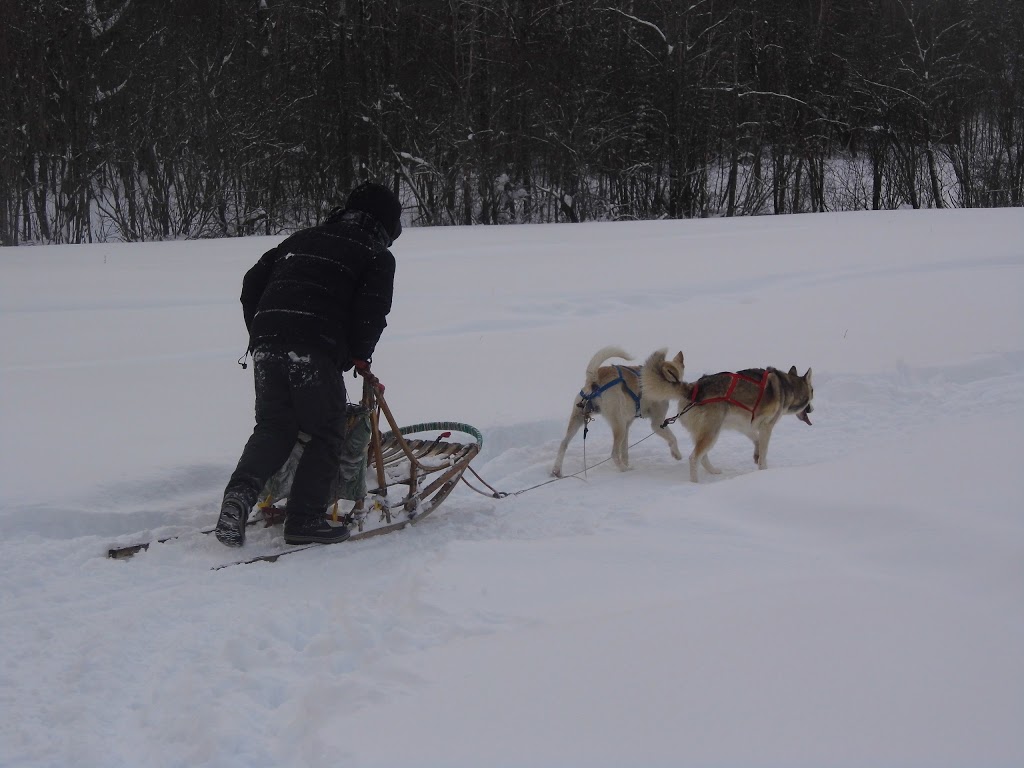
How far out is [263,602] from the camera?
3064 mm

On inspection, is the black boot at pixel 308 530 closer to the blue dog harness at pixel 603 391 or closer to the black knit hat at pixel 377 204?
the black knit hat at pixel 377 204

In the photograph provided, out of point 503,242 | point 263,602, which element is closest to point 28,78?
point 503,242

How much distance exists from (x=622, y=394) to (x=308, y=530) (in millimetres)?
2208

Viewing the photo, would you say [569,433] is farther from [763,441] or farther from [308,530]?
[308,530]

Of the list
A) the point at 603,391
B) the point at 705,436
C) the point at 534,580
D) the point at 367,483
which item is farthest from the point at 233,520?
the point at 705,436

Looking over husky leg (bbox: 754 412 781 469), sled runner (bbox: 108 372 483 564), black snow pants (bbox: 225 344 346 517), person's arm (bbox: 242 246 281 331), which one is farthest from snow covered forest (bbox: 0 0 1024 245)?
husky leg (bbox: 754 412 781 469)

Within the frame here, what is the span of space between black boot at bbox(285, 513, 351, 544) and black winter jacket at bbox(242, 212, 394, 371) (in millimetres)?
678

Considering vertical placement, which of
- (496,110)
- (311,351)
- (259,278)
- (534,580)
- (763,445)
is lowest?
(534,580)

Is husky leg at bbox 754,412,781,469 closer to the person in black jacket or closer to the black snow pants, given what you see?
the person in black jacket

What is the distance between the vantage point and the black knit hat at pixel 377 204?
3973 millimetres

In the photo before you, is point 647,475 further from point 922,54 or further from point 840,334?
point 922,54

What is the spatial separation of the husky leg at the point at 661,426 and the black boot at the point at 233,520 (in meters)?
2.70

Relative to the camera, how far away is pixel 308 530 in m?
3.70

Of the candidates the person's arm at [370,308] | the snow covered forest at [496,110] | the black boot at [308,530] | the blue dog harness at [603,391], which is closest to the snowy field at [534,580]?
the black boot at [308,530]
